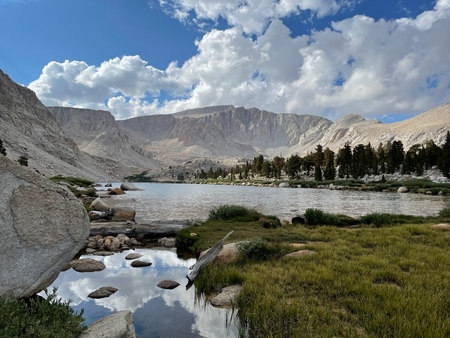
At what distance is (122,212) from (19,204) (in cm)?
2090

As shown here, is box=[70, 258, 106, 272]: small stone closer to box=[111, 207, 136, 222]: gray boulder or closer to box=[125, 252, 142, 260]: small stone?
box=[125, 252, 142, 260]: small stone

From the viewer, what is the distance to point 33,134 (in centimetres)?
15950

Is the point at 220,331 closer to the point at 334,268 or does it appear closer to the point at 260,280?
the point at 260,280

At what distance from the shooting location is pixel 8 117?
15100cm

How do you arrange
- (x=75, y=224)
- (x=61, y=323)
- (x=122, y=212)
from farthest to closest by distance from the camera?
(x=122, y=212), (x=75, y=224), (x=61, y=323)

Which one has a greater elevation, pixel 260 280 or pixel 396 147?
pixel 396 147

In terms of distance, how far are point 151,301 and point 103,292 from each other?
1.74 metres

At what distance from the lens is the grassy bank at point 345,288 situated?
19.1 feet

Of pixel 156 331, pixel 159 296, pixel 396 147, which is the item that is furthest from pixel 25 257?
pixel 396 147

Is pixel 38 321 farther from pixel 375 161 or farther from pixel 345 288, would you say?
pixel 375 161

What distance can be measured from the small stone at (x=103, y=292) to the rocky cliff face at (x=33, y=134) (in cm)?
12407

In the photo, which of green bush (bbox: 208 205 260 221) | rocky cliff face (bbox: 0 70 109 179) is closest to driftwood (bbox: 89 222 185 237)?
green bush (bbox: 208 205 260 221)

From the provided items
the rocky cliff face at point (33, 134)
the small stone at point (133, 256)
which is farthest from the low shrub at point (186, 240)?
the rocky cliff face at point (33, 134)

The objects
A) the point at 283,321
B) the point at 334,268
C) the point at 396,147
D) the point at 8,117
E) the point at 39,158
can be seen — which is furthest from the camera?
the point at 8,117
